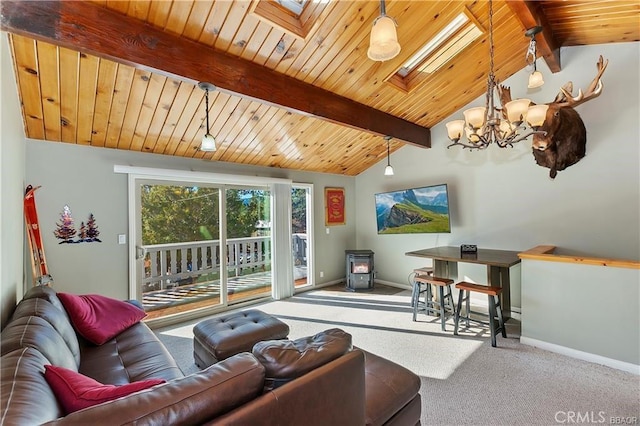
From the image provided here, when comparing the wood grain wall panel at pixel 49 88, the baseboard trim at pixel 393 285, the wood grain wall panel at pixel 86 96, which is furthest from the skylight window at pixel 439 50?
the baseboard trim at pixel 393 285

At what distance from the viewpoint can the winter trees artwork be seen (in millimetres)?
3213

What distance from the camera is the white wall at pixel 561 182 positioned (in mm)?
3475

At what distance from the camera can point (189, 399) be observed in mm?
941

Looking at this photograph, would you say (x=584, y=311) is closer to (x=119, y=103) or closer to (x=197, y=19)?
(x=197, y=19)

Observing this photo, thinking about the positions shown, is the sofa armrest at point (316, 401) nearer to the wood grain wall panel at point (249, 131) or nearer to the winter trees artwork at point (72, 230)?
the wood grain wall panel at point (249, 131)

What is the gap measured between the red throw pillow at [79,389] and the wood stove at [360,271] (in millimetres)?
4541

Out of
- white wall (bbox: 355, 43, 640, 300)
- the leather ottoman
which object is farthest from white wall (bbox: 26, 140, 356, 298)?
white wall (bbox: 355, 43, 640, 300)

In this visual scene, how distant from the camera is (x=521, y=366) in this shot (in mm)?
2725

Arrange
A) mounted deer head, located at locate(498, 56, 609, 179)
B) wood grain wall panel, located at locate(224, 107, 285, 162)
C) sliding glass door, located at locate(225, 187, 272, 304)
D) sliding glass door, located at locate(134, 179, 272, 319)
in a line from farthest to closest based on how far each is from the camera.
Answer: sliding glass door, located at locate(225, 187, 272, 304) → sliding glass door, located at locate(134, 179, 272, 319) → wood grain wall panel, located at locate(224, 107, 285, 162) → mounted deer head, located at locate(498, 56, 609, 179)

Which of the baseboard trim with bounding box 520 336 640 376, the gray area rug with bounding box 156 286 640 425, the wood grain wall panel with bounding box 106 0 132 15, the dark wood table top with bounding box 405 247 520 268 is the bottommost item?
the gray area rug with bounding box 156 286 640 425

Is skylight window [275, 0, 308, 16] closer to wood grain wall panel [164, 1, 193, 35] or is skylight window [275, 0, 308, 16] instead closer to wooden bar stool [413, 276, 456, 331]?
wood grain wall panel [164, 1, 193, 35]

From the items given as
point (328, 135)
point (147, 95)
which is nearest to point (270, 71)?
point (147, 95)

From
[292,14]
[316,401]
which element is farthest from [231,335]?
[292,14]

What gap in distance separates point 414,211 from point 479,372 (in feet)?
9.23
